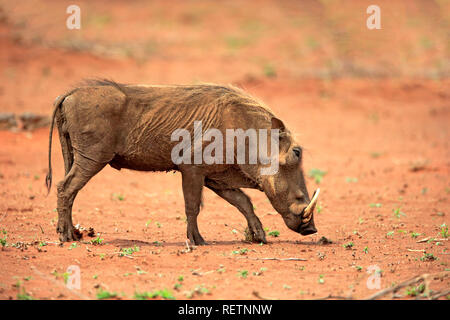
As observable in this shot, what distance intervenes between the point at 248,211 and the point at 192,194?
718mm

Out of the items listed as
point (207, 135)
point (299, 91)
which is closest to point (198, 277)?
point (207, 135)

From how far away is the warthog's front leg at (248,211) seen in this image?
7.34 metres

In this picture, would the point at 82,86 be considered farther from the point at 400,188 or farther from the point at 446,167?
the point at 446,167

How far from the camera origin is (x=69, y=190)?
6926mm

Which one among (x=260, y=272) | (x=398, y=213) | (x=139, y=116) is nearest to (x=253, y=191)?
(x=398, y=213)

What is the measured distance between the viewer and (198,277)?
5.83 metres

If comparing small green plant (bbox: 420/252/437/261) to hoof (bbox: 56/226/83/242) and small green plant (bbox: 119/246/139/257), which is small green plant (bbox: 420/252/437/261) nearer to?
small green plant (bbox: 119/246/139/257)

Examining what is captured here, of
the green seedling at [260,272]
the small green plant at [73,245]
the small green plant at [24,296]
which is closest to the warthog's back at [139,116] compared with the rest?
the small green plant at [73,245]

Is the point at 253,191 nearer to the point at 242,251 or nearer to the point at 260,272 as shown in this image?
the point at 242,251

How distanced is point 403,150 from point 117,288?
9.84m

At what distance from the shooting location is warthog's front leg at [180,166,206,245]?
23.1 feet

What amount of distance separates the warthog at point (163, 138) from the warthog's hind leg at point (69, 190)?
10 millimetres

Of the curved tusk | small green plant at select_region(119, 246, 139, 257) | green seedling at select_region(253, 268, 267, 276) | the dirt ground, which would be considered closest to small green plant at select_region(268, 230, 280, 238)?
the dirt ground

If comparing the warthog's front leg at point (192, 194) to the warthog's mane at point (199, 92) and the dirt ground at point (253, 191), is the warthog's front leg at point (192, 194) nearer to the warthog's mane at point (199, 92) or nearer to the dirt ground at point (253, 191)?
the dirt ground at point (253, 191)
